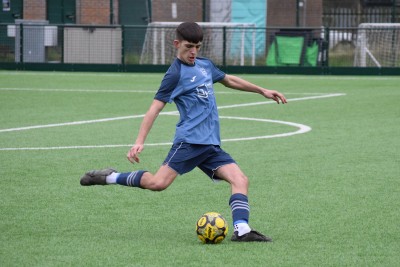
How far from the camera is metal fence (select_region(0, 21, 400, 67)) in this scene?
29.5m

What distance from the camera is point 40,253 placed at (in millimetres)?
6574

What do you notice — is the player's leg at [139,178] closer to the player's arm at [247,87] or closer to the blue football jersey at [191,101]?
the blue football jersey at [191,101]

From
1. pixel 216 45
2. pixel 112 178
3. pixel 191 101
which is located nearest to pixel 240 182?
pixel 191 101

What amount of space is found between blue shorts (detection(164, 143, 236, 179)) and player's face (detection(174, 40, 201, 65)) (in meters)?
0.65

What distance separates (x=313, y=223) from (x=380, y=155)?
4.45m

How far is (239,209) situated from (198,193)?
211 centimetres

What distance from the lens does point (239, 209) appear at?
283 inches

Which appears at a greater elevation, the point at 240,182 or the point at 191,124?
the point at 191,124

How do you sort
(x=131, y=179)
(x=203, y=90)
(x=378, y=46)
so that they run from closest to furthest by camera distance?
1. (x=203, y=90)
2. (x=131, y=179)
3. (x=378, y=46)

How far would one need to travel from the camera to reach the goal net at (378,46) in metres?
28.9

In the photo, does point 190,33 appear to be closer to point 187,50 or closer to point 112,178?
point 187,50

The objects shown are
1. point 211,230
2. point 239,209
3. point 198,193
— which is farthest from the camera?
point 198,193

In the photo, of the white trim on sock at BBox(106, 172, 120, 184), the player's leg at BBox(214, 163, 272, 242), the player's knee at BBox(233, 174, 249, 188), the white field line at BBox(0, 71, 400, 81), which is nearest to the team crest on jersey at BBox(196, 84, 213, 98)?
the player's leg at BBox(214, 163, 272, 242)

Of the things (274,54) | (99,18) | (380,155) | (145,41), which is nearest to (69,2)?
(99,18)
